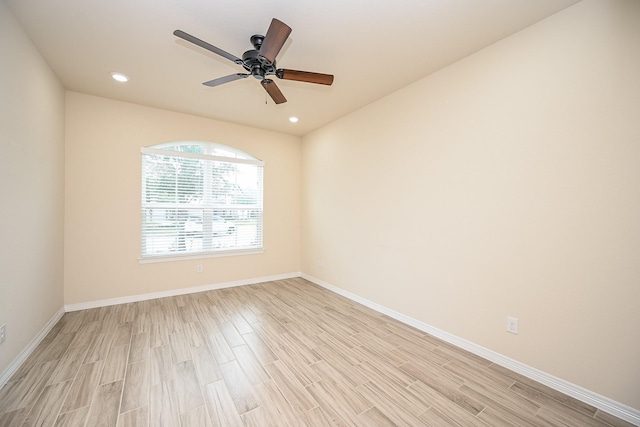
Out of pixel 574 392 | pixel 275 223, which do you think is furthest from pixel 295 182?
pixel 574 392

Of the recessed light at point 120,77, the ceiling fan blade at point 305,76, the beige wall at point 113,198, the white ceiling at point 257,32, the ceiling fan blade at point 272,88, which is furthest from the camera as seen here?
the beige wall at point 113,198

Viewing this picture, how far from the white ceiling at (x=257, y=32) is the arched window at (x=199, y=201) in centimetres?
103

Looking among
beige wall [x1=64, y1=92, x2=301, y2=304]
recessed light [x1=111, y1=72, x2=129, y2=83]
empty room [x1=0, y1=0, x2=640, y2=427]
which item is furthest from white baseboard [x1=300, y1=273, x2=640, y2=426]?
recessed light [x1=111, y1=72, x2=129, y2=83]

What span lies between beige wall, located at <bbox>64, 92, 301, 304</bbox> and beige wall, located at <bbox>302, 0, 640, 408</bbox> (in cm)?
296

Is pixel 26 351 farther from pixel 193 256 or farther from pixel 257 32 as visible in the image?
pixel 257 32

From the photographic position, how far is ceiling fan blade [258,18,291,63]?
1594 mm

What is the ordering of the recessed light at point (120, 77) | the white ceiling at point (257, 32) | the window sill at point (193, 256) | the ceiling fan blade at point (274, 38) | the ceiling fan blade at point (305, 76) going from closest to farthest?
the ceiling fan blade at point (274, 38) → the white ceiling at point (257, 32) → the ceiling fan blade at point (305, 76) → the recessed light at point (120, 77) → the window sill at point (193, 256)

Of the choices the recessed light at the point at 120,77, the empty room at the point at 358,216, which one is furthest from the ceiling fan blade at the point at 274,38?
the recessed light at the point at 120,77

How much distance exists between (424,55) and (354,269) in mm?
2776

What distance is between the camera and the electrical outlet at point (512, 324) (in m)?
2.08

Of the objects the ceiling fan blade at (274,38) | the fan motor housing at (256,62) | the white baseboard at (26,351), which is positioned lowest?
the white baseboard at (26,351)

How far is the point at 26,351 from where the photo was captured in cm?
217

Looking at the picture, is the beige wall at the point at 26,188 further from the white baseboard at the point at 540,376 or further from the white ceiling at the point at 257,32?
the white baseboard at the point at 540,376

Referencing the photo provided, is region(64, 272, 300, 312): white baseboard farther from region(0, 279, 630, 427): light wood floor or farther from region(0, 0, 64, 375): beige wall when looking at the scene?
region(0, 0, 64, 375): beige wall
